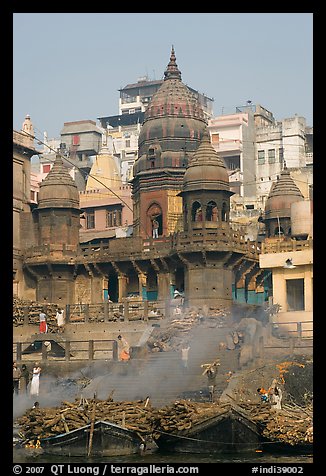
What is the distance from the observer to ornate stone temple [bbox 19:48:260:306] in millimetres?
50562

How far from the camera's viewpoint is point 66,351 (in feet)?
139

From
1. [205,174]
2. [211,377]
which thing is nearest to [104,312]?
[205,174]

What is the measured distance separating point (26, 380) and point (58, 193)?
1690cm

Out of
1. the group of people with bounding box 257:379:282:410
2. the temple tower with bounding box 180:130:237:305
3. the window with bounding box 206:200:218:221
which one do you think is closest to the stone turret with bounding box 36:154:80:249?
the temple tower with bounding box 180:130:237:305

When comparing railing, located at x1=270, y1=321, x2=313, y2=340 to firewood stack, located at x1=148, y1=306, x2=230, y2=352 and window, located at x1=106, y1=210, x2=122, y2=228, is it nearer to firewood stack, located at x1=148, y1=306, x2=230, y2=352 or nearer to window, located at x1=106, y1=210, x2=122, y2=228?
firewood stack, located at x1=148, y1=306, x2=230, y2=352

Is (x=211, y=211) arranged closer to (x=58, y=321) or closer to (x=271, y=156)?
(x=58, y=321)

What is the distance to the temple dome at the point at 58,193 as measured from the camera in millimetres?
56250

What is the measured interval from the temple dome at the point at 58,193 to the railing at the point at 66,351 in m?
11.3

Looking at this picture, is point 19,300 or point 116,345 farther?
point 19,300

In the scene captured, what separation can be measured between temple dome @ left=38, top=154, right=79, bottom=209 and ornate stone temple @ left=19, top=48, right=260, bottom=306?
6 cm

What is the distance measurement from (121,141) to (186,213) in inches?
1687

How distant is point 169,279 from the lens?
53344 mm
